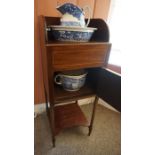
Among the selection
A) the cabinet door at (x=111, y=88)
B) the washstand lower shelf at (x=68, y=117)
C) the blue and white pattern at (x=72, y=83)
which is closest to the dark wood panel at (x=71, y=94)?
the blue and white pattern at (x=72, y=83)

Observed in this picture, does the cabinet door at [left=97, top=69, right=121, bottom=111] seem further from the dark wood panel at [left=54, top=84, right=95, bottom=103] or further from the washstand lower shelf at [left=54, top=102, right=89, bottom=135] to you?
the washstand lower shelf at [left=54, top=102, right=89, bottom=135]

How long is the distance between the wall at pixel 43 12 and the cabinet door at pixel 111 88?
62 centimetres

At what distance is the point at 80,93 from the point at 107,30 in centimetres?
45

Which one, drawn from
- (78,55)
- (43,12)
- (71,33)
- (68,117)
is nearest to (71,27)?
(71,33)

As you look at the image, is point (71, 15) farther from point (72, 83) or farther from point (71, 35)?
point (72, 83)

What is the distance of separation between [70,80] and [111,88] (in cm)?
31

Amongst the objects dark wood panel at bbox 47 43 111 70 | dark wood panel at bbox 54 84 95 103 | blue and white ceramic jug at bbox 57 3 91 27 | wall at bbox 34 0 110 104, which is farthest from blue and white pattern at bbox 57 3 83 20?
dark wood panel at bbox 54 84 95 103

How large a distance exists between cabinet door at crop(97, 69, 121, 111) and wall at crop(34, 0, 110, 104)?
624 millimetres

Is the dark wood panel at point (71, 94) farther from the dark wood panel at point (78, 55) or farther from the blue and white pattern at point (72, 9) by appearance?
the blue and white pattern at point (72, 9)

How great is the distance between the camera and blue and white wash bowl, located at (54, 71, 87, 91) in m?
0.94

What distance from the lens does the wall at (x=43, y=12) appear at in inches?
41.1
